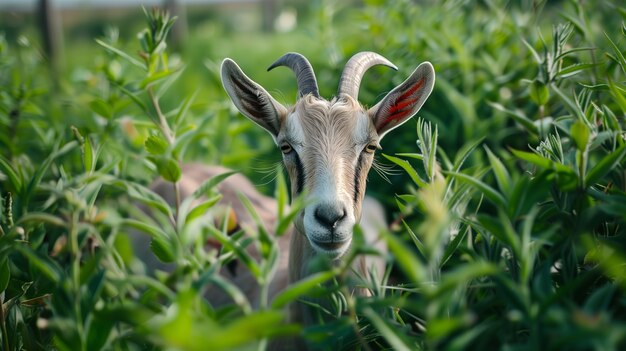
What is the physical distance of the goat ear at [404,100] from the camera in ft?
9.41

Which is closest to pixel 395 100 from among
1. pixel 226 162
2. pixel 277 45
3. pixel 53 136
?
pixel 226 162

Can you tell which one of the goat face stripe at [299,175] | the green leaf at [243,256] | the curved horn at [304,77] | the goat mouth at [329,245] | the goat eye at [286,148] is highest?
the curved horn at [304,77]

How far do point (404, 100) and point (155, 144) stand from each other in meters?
1.27

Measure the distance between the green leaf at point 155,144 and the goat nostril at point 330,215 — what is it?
715mm

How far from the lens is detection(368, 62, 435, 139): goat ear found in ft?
9.41

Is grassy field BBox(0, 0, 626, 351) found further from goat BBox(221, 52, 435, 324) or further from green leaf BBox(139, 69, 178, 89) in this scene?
goat BBox(221, 52, 435, 324)

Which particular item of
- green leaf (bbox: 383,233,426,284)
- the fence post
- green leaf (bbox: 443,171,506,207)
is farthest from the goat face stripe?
the fence post

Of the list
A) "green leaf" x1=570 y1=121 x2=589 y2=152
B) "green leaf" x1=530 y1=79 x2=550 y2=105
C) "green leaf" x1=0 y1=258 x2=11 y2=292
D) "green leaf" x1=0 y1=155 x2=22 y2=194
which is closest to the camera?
"green leaf" x1=570 y1=121 x2=589 y2=152

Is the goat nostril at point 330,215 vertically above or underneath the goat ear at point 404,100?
underneath

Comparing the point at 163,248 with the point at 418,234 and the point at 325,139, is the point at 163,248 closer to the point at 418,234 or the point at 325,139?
the point at 325,139

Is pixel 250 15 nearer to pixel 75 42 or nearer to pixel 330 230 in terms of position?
pixel 75 42

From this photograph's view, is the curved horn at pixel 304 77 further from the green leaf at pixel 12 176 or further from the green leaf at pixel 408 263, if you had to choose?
the green leaf at pixel 408 263

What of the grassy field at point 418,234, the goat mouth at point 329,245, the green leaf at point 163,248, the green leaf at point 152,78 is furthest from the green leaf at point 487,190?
the green leaf at point 152,78

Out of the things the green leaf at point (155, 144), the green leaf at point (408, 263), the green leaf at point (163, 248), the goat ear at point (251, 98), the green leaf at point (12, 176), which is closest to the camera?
the green leaf at point (408, 263)
